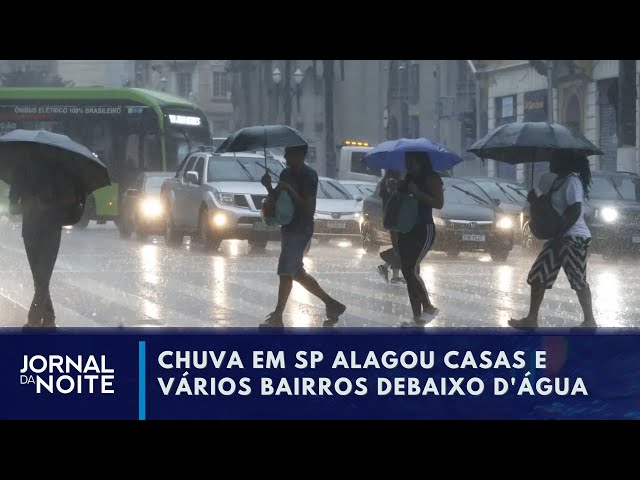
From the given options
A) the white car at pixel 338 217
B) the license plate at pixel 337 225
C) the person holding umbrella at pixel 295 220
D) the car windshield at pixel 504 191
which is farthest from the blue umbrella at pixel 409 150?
the license plate at pixel 337 225

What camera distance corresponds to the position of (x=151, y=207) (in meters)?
32.1

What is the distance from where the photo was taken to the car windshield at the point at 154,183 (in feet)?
106

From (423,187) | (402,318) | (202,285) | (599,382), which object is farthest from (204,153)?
(599,382)

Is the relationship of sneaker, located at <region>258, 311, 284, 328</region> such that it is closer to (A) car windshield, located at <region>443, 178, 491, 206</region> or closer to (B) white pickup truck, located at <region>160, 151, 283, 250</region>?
(B) white pickup truck, located at <region>160, 151, 283, 250</region>

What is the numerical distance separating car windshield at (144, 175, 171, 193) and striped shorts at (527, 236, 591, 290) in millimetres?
18983

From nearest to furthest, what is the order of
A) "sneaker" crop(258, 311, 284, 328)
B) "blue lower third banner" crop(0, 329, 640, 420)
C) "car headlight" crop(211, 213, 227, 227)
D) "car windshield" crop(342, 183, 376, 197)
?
"blue lower third banner" crop(0, 329, 640, 420) < "sneaker" crop(258, 311, 284, 328) < "car headlight" crop(211, 213, 227, 227) < "car windshield" crop(342, 183, 376, 197)

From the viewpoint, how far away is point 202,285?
20453 mm

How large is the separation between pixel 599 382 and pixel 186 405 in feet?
8.32

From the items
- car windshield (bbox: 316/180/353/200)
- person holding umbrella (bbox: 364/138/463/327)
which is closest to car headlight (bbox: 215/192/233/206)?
car windshield (bbox: 316/180/353/200)

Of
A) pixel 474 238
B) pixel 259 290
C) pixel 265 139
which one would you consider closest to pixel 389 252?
pixel 259 290

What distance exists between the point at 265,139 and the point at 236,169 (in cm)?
1455

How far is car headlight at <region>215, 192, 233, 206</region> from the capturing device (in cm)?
2748
